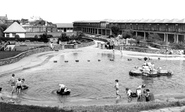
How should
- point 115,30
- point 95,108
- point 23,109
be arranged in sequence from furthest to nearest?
1. point 115,30
2. point 95,108
3. point 23,109

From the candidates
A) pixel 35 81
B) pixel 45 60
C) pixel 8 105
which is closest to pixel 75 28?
pixel 45 60

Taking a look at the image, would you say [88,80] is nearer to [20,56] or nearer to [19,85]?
[19,85]

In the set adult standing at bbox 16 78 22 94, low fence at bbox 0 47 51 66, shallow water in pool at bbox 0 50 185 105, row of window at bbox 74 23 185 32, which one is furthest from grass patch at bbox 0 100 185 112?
row of window at bbox 74 23 185 32

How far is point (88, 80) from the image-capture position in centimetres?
3081

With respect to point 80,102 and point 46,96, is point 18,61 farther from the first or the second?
point 80,102

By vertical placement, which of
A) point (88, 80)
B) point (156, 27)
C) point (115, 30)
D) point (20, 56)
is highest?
point (156, 27)

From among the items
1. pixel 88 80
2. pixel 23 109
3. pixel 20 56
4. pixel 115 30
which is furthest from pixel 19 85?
pixel 115 30

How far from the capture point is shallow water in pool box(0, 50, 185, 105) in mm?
24562

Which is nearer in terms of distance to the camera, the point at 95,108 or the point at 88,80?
the point at 95,108

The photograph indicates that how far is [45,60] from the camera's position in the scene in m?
45.3

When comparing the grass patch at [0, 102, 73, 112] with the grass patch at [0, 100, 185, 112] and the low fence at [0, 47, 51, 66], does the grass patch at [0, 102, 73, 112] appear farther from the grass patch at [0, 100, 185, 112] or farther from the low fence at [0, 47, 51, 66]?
the low fence at [0, 47, 51, 66]

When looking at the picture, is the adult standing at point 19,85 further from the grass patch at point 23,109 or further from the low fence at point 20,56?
the low fence at point 20,56

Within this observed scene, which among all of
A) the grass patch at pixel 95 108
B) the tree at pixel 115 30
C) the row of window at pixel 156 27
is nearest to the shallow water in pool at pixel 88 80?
the grass patch at pixel 95 108

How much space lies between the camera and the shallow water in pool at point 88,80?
24.6 m
